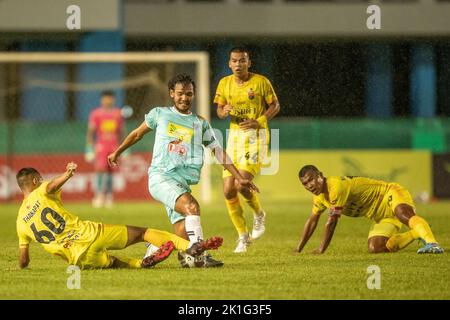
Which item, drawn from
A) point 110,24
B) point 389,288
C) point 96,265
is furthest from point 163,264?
point 110,24

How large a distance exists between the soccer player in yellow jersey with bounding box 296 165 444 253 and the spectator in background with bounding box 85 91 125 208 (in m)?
9.83

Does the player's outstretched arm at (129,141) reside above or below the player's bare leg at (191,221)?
above

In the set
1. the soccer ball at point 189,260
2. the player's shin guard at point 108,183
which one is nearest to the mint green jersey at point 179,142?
the soccer ball at point 189,260

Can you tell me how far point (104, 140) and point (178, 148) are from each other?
11127 mm

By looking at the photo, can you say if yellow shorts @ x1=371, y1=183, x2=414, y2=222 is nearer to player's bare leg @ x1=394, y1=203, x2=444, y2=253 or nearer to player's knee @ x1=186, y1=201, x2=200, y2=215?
player's bare leg @ x1=394, y1=203, x2=444, y2=253

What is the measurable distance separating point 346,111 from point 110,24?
8705 mm

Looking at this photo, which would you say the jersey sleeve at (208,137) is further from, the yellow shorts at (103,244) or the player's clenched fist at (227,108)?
the player's clenched fist at (227,108)

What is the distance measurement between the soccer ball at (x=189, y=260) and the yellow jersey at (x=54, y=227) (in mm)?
829

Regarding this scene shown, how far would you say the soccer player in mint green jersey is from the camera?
9797 mm

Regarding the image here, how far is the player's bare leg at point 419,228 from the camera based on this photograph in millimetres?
10656

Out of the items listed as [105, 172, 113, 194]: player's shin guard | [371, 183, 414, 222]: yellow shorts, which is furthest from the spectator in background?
[371, 183, 414, 222]: yellow shorts

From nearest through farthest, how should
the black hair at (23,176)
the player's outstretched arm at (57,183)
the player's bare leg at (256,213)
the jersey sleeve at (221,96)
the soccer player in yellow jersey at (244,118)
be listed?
the player's outstretched arm at (57,183) → the black hair at (23,176) → the soccer player in yellow jersey at (244,118) → the jersey sleeve at (221,96) → the player's bare leg at (256,213)

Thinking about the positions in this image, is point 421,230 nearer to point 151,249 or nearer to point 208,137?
point 208,137

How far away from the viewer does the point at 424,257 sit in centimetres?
1045
